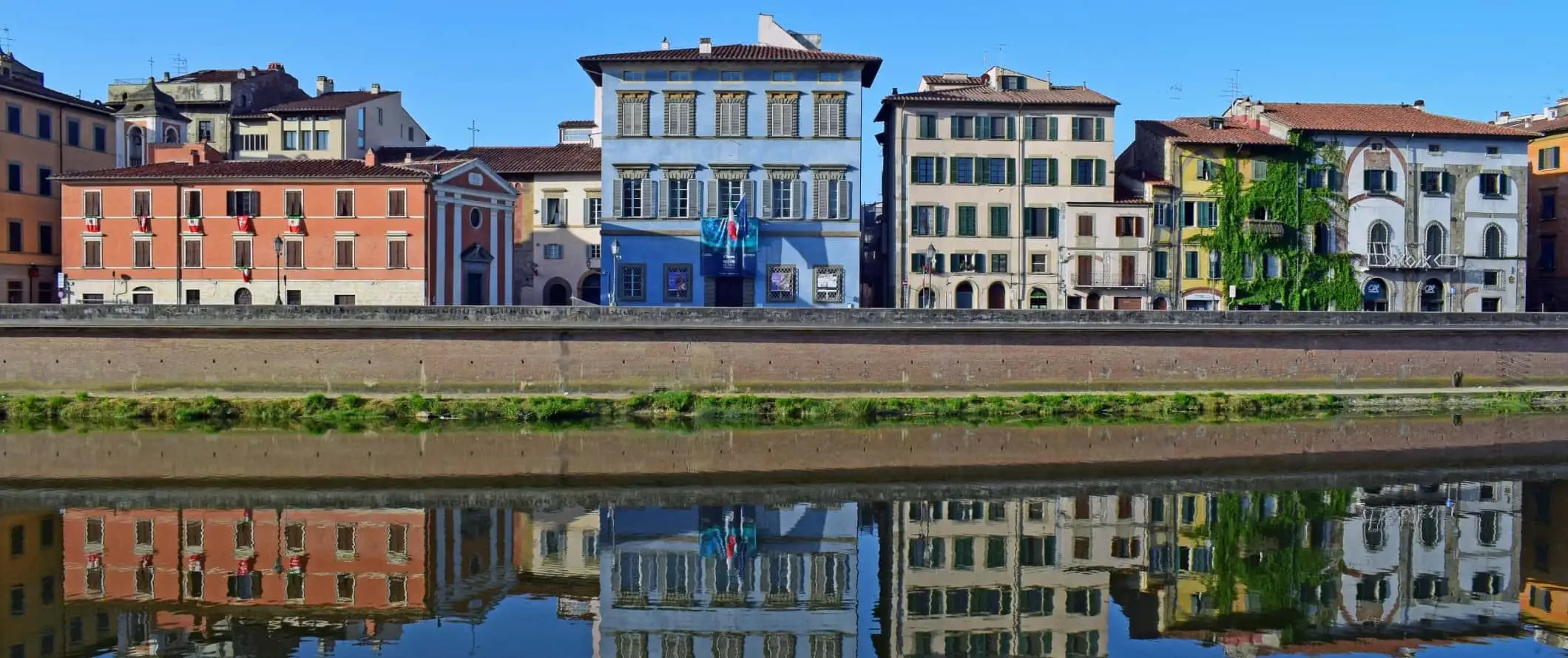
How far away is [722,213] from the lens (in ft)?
164

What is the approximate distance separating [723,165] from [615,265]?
5.78 m

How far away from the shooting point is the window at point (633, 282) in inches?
1957

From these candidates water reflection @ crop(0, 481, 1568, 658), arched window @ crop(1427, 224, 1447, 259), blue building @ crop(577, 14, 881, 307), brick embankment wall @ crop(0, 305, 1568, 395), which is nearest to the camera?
water reflection @ crop(0, 481, 1568, 658)

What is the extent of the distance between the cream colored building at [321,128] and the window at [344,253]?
48.1 ft

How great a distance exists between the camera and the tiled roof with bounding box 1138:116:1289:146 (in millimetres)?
52844

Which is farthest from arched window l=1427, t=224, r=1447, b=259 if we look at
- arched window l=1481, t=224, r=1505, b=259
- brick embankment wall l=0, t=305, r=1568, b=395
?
brick embankment wall l=0, t=305, r=1568, b=395

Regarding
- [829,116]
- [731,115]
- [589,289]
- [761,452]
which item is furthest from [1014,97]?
[761,452]

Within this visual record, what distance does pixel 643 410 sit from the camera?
1575 inches

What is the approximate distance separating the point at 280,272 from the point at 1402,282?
45806mm

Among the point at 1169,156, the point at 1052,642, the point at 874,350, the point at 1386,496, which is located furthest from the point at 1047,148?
the point at 1052,642

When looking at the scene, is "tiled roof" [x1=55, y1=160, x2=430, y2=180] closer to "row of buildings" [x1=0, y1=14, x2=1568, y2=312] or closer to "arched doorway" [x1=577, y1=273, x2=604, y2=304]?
"row of buildings" [x1=0, y1=14, x2=1568, y2=312]

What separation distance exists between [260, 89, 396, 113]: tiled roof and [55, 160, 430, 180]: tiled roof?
13265 mm

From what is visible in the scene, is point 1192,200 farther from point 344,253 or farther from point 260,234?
point 260,234

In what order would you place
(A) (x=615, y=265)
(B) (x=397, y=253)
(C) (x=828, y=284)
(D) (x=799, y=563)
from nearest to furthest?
(D) (x=799, y=563), (B) (x=397, y=253), (A) (x=615, y=265), (C) (x=828, y=284)
